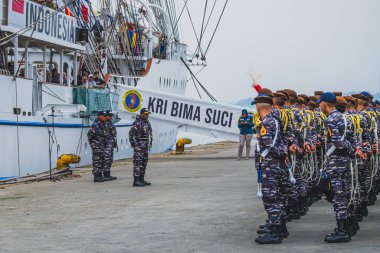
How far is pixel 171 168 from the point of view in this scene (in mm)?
23656

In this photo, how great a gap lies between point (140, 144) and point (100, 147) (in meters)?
1.98

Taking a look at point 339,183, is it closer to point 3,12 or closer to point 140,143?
point 140,143

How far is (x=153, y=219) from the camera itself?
11945 mm

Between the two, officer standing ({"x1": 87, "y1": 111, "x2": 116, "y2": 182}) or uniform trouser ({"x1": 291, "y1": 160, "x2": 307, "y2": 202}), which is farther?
officer standing ({"x1": 87, "y1": 111, "x2": 116, "y2": 182})

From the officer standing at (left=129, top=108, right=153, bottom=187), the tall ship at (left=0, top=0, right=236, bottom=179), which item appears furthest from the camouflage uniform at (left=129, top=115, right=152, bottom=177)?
the tall ship at (left=0, top=0, right=236, bottom=179)

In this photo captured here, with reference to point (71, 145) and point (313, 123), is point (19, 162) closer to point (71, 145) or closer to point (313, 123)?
point (71, 145)

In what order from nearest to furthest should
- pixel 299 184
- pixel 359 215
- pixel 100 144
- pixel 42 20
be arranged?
Answer: 1. pixel 359 215
2. pixel 299 184
3. pixel 100 144
4. pixel 42 20

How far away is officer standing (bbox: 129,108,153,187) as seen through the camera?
17.6 metres

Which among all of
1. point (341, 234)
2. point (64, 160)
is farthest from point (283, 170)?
point (64, 160)

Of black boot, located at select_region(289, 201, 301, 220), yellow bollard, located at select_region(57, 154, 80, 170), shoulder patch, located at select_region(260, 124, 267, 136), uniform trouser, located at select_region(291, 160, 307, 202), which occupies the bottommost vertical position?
yellow bollard, located at select_region(57, 154, 80, 170)

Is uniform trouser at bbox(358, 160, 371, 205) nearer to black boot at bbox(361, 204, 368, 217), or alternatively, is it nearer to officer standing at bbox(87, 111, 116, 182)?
black boot at bbox(361, 204, 368, 217)

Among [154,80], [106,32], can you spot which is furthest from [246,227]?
[154,80]

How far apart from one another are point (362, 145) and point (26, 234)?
4.36 metres

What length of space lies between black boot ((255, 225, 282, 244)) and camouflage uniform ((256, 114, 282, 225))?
19 cm
